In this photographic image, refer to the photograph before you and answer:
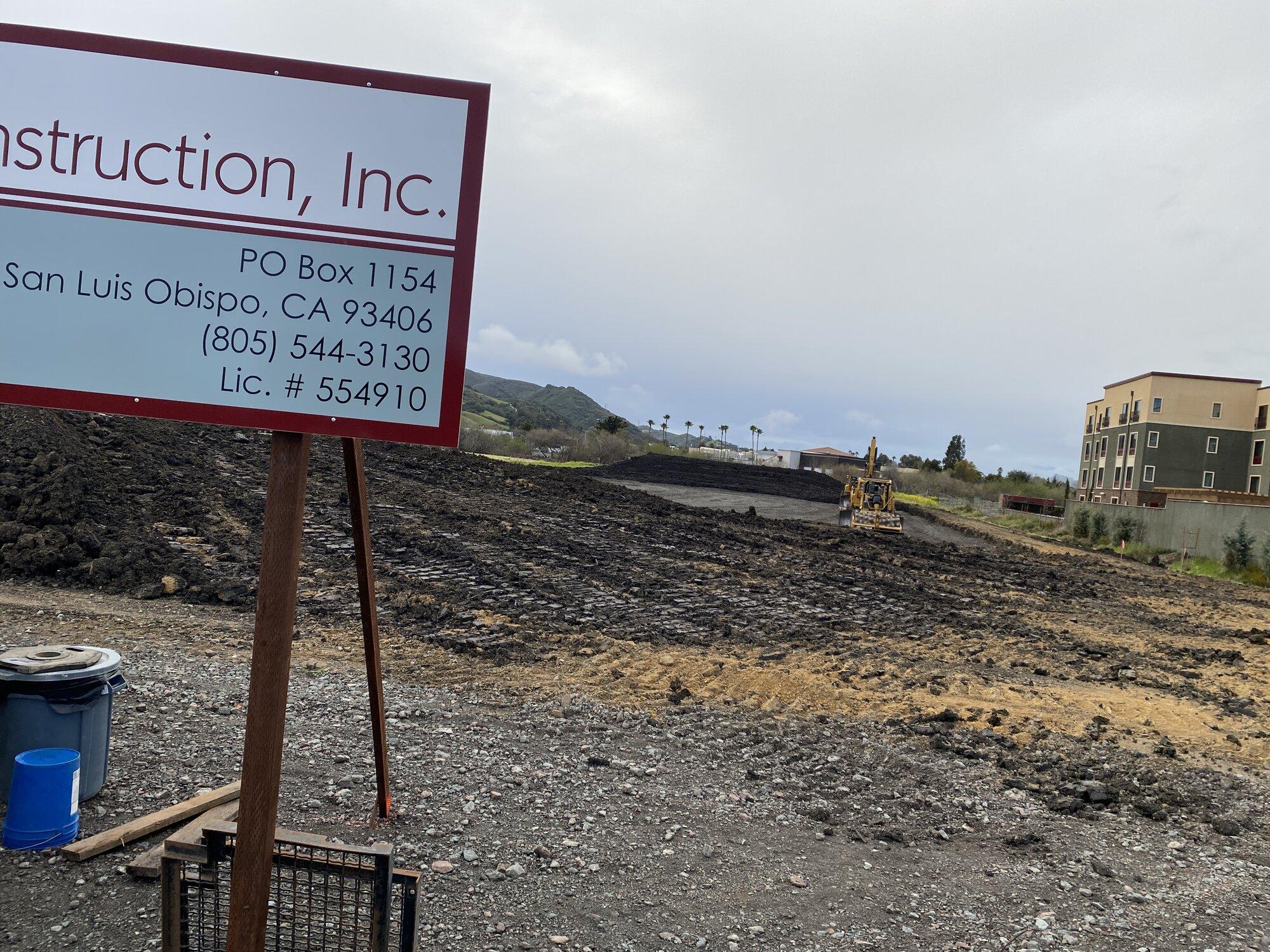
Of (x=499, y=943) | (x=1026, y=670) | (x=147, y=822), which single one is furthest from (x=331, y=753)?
(x=1026, y=670)

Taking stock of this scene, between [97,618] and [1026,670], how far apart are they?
33.5 feet

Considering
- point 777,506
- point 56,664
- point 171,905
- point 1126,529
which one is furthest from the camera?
point 777,506

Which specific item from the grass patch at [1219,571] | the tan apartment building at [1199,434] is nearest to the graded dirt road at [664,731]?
the grass patch at [1219,571]

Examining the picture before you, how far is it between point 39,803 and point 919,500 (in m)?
60.7

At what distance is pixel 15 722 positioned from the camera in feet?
13.5

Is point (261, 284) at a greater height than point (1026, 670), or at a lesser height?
greater

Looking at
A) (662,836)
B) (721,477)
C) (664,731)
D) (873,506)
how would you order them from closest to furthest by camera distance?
(662,836) < (664,731) < (873,506) < (721,477)


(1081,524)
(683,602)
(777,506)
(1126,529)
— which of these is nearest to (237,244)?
(683,602)

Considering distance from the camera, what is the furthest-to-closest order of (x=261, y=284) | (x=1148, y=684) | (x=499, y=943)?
(x=1148, y=684)
(x=499, y=943)
(x=261, y=284)

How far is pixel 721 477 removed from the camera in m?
53.2

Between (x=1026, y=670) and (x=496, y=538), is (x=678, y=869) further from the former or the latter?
(x=496, y=538)

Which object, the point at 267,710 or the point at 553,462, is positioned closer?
the point at 267,710

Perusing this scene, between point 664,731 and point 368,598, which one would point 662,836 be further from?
point 368,598

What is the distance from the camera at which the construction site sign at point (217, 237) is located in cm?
254
